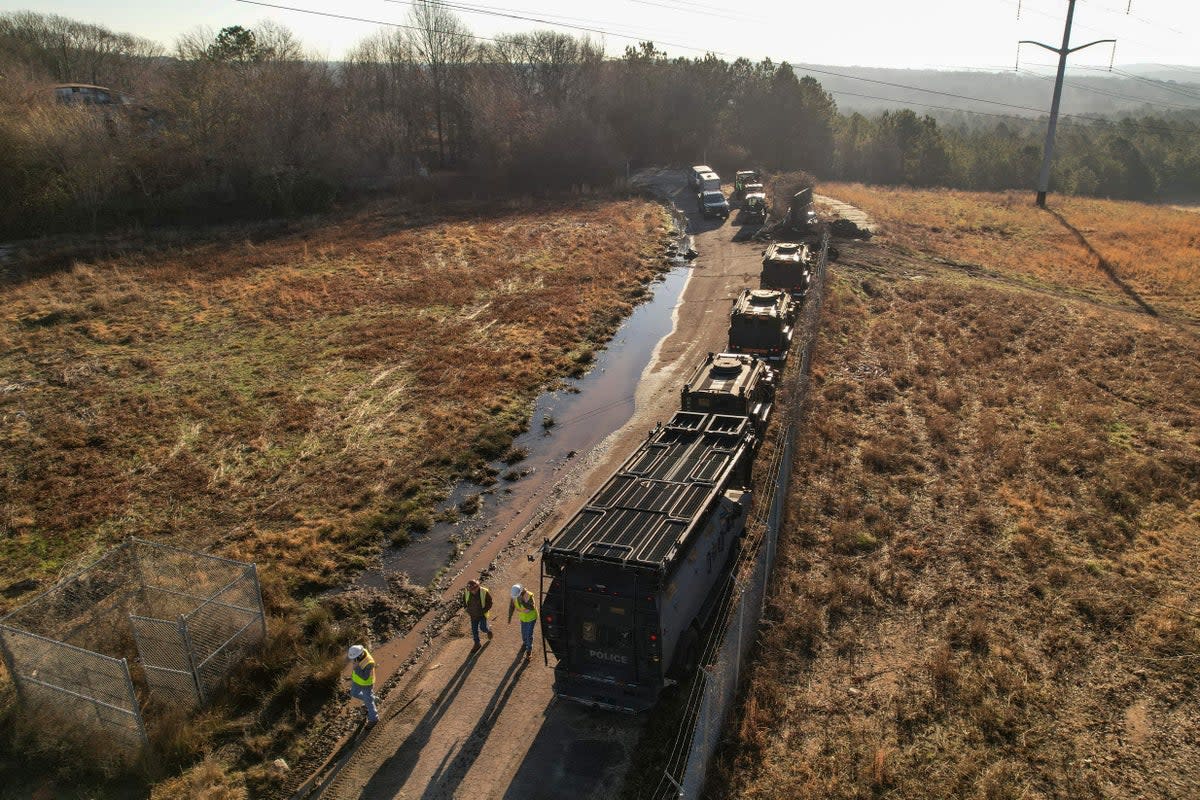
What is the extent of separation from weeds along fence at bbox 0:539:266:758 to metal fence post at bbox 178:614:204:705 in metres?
0.02

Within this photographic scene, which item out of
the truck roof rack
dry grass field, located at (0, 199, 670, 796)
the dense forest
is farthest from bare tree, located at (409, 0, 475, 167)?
the truck roof rack

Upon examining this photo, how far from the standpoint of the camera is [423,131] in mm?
73000

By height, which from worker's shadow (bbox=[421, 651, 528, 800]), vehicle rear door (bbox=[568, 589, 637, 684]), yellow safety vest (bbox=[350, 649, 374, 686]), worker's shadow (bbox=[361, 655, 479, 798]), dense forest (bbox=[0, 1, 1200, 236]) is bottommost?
worker's shadow (bbox=[361, 655, 479, 798])

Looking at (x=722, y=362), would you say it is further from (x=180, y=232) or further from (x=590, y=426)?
(x=180, y=232)

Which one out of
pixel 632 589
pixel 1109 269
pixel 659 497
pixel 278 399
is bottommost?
pixel 278 399

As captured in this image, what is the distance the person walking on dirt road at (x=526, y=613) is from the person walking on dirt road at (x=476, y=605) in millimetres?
574

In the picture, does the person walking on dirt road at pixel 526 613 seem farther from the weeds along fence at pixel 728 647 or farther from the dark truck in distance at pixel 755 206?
the dark truck in distance at pixel 755 206

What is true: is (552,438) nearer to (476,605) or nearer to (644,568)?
(476,605)

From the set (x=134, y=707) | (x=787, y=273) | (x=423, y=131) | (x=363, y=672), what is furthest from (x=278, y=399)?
(x=423, y=131)

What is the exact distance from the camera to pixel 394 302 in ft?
117

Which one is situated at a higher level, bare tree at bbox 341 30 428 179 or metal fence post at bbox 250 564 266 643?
bare tree at bbox 341 30 428 179

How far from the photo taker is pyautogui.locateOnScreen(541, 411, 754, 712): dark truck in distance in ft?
38.3

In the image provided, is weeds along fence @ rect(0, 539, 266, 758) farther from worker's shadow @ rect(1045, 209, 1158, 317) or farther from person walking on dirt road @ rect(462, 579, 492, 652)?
worker's shadow @ rect(1045, 209, 1158, 317)

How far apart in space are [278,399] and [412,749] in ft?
54.1
